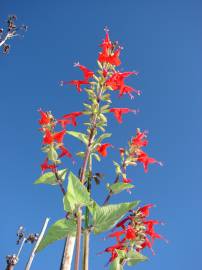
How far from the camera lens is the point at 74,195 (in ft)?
4.55

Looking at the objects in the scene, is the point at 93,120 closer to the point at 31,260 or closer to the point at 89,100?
the point at 89,100

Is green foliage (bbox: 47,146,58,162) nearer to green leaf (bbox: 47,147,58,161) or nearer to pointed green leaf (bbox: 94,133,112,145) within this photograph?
green leaf (bbox: 47,147,58,161)

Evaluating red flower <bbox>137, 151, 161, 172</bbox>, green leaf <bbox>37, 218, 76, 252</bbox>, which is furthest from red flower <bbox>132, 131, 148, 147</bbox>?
green leaf <bbox>37, 218, 76, 252</bbox>

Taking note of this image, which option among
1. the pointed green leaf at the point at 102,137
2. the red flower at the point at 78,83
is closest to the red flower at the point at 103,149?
the pointed green leaf at the point at 102,137

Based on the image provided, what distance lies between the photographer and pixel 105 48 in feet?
7.07

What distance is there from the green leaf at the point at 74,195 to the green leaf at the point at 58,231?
0.06m

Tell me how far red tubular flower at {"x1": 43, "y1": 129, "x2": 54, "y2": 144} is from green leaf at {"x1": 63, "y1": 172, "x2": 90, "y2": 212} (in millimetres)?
386

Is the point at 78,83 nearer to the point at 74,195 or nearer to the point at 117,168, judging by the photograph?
the point at 117,168

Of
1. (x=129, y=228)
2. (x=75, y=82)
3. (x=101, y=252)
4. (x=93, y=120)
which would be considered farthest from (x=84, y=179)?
(x=75, y=82)

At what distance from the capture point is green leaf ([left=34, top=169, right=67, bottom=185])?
5.21 feet

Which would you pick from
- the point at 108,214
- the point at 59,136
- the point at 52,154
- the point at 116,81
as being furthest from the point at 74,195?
the point at 116,81

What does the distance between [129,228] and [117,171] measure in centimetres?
36

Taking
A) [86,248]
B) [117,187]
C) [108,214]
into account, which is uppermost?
[117,187]

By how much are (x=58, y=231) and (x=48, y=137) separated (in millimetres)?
521
